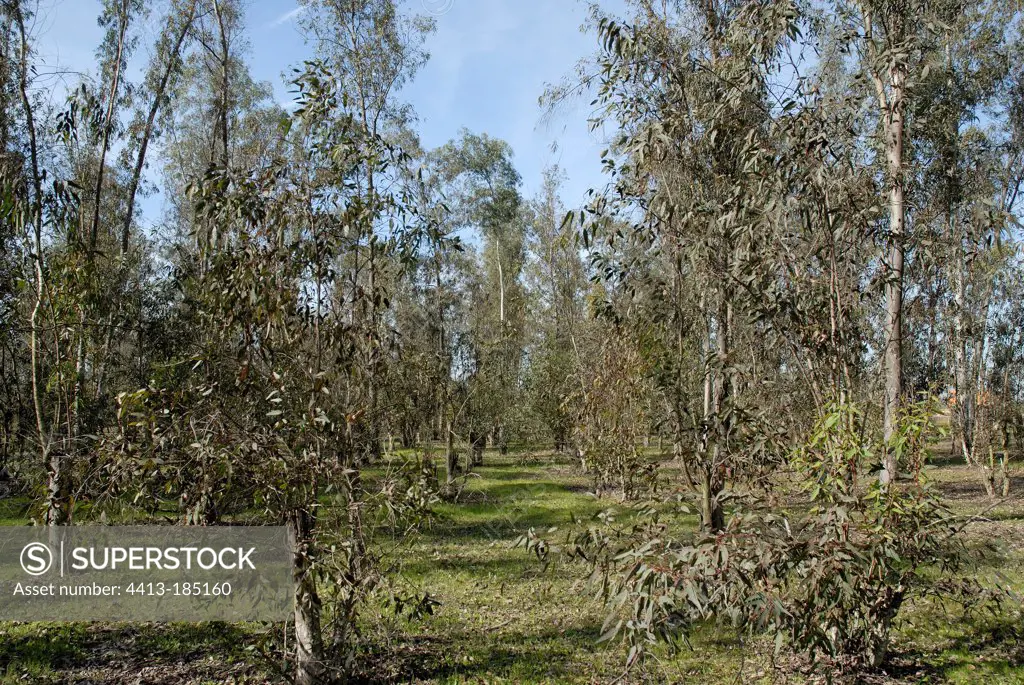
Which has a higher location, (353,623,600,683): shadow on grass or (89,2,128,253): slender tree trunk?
(89,2,128,253): slender tree trunk

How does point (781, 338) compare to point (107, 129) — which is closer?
point (781, 338)

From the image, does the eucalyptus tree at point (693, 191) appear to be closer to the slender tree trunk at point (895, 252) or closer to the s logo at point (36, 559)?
the slender tree trunk at point (895, 252)

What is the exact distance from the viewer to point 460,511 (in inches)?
463

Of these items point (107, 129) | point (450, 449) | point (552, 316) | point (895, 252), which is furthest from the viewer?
point (552, 316)

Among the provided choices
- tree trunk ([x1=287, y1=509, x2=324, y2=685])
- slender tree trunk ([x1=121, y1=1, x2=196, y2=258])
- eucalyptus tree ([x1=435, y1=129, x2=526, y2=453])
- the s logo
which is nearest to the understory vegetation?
tree trunk ([x1=287, y1=509, x2=324, y2=685])

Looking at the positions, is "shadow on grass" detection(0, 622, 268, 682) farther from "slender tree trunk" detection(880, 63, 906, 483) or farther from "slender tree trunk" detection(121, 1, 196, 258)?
"slender tree trunk" detection(121, 1, 196, 258)

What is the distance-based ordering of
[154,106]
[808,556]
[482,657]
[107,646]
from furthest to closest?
[154,106]
[107,646]
[482,657]
[808,556]

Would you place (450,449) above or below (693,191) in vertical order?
below

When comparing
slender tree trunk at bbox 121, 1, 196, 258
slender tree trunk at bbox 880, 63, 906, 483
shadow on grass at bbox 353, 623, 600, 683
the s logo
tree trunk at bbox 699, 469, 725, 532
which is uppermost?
slender tree trunk at bbox 121, 1, 196, 258

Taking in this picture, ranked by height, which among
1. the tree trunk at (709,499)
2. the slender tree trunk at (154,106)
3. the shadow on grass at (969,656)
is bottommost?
the shadow on grass at (969,656)

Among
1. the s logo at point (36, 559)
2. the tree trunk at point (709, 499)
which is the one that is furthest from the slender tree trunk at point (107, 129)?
the tree trunk at point (709, 499)

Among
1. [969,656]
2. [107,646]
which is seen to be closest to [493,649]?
[107,646]

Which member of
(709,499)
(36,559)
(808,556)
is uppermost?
(808,556)

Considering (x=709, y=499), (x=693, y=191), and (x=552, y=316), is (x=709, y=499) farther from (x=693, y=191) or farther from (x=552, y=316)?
(x=552, y=316)
